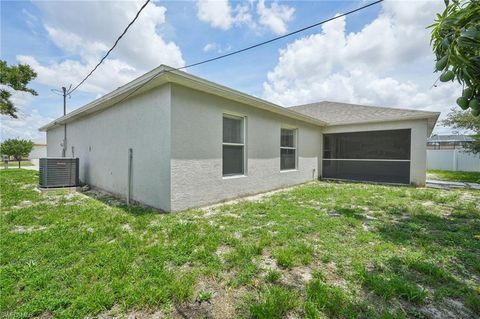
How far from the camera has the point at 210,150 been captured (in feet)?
16.4

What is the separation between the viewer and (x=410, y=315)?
1703 mm

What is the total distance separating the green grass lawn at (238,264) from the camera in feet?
5.79

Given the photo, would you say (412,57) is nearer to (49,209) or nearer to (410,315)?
(410,315)

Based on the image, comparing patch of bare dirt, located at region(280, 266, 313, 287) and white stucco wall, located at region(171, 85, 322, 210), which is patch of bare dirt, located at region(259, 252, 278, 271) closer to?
patch of bare dirt, located at region(280, 266, 313, 287)

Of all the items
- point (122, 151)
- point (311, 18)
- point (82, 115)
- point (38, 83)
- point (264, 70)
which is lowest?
point (122, 151)

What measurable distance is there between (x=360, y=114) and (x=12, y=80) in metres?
17.9

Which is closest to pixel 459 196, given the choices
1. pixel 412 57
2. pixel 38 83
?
pixel 412 57

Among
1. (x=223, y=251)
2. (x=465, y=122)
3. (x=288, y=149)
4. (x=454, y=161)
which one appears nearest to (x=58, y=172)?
(x=223, y=251)

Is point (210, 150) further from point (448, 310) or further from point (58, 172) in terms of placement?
point (58, 172)

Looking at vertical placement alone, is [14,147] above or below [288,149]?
above

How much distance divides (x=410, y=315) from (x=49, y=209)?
6.16 metres

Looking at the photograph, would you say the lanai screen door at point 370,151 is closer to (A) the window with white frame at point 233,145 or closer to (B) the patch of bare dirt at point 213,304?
(A) the window with white frame at point 233,145

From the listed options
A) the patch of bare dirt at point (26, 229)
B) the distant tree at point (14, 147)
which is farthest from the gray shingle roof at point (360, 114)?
the distant tree at point (14, 147)

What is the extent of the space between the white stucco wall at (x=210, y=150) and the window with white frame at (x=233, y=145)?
16cm
